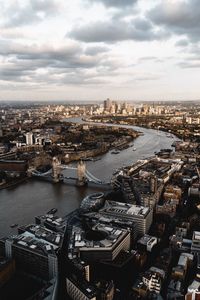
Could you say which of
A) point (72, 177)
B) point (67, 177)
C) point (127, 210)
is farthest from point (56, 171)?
point (127, 210)

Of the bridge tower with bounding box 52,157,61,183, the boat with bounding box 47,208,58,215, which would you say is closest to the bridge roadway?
the bridge tower with bounding box 52,157,61,183

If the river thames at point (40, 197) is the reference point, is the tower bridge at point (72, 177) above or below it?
above

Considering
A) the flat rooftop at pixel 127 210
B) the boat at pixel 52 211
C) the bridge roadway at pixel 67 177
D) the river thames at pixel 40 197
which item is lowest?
the river thames at pixel 40 197

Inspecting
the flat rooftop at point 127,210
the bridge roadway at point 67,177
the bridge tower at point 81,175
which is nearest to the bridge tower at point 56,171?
the bridge roadway at point 67,177

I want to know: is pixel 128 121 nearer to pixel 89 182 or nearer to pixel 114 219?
pixel 89 182

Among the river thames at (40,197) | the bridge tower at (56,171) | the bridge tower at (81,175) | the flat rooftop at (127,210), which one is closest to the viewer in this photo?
the flat rooftop at (127,210)

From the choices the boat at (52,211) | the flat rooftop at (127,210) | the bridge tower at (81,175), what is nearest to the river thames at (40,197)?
the boat at (52,211)

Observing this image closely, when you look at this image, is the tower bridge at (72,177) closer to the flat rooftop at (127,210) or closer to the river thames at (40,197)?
the river thames at (40,197)

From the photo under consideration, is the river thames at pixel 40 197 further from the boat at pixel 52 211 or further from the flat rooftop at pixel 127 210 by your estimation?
the flat rooftop at pixel 127 210

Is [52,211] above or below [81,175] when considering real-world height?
below

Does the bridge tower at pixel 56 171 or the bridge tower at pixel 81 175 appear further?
the bridge tower at pixel 56 171

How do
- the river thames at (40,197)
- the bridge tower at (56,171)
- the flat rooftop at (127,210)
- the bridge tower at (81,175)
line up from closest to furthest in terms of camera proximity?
the flat rooftop at (127,210) < the river thames at (40,197) < the bridge tower at (81,175) < the bridge tower at (56,171)

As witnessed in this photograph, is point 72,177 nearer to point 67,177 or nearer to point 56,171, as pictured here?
point 67,177
